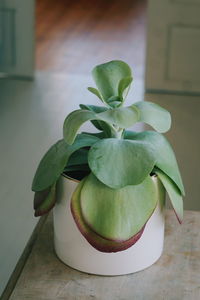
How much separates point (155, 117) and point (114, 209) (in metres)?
0.16

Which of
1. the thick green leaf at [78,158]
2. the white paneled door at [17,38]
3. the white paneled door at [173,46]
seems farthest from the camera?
the white paneled door at [17,38]

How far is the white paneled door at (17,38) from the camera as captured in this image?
13.5 feet

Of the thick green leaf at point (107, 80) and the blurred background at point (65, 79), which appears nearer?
the thick green leaf at point (107, 80)

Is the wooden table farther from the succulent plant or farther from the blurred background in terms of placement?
the blurred background

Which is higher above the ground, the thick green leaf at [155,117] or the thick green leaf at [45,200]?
the thick green leaf at [155,117]

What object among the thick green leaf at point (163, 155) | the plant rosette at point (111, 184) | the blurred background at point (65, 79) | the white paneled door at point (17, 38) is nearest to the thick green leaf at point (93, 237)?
the plant rosette at point (111, 184)

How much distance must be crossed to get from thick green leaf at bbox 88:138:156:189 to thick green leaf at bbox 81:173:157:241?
4 cm

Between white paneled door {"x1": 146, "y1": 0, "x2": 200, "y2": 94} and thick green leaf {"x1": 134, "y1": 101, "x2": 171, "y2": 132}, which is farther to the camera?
white paneled door {"x1": 146, "y1": 0, "x2": 200, "y2": 94}

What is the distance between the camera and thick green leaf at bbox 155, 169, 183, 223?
1044 millimetres

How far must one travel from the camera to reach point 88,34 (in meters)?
5.18

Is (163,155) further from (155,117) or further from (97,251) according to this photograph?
(97,251)

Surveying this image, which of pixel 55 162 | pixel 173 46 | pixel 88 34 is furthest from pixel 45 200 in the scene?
pixel 88 34

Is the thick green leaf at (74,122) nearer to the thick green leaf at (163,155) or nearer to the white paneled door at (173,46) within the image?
the thick green leaf at (163,155)

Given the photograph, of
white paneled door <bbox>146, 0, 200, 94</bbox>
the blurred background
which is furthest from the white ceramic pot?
white paneled door <bbox>146, 0, 200, 94</bbox>
